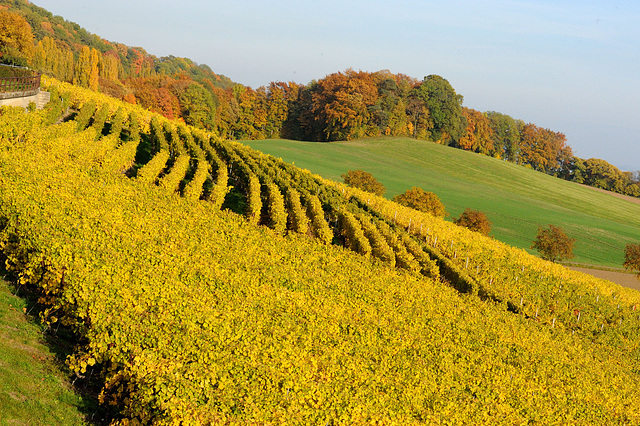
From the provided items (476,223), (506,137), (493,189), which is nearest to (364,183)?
(476,223)

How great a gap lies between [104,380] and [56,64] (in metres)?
99.3

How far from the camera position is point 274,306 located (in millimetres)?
19047

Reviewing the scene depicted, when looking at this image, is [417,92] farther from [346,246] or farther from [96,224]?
[96,224]

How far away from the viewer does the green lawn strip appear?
11376mm

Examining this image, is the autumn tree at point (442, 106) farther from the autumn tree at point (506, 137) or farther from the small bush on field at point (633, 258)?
the small bush on field at point (633, 258)

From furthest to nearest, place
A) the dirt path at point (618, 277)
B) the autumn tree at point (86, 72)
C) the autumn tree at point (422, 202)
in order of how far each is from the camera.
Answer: the autumn tree at point (86, 72) < the autumn tree at point (422, 202) < the dirt path at point (618, 277)

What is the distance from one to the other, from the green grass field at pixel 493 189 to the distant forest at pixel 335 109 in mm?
10359

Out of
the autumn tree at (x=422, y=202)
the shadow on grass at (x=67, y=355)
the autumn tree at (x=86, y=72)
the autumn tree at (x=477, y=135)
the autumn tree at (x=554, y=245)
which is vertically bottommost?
the shadow on grass at (x=67, y=355)

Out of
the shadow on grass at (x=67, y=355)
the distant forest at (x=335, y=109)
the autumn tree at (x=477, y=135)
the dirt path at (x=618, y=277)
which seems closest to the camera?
the shadow on grass at (x=67, y=355)

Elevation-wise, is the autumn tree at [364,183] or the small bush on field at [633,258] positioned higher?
the autumn tree at [364,183]

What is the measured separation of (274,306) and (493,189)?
85.3 metres

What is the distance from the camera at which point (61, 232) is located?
1694 cm

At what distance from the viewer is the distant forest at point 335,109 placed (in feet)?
356

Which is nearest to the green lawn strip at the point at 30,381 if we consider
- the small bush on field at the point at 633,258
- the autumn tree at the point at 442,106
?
the small bush on field at the point at 633,258
